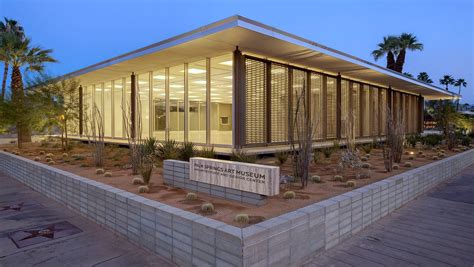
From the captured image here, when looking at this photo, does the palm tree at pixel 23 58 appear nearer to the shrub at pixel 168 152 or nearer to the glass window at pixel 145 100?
the glass window at pixel 145 100

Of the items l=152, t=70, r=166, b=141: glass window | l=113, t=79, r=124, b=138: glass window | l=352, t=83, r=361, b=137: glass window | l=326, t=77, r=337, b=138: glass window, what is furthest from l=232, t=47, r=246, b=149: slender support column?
l=113, t=79, r=124, b=138: glass window

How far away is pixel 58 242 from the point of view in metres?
4.21

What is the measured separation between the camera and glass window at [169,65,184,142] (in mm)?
13484

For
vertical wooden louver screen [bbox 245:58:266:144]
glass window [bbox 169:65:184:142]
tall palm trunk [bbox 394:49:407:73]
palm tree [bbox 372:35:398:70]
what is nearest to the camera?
vertical wooden louver screen [bbox 245:58:266:144]

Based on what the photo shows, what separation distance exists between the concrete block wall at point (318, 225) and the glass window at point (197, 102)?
7759mm

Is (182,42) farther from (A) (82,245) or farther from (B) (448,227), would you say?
(B) (448,227)

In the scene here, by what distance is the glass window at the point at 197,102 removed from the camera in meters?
12.2

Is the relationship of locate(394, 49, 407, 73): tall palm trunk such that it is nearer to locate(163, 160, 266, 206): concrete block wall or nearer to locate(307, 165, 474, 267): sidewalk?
locate(307, 165, 474, 267): sidewalk

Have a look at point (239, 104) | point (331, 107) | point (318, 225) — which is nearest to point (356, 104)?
point (331, 107)

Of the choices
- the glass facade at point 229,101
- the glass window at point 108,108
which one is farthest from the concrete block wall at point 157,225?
the glass window at point 108,108

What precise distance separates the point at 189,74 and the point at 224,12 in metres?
180

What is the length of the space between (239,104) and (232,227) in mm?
7348

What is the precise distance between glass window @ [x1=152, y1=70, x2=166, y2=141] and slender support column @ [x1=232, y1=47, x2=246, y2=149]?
489 centimetres

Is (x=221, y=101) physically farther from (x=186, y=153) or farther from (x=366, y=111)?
(x=366, y=111)
